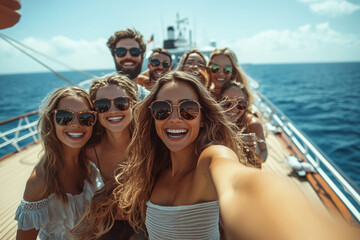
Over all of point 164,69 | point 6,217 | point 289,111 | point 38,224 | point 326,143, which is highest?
point 164,69

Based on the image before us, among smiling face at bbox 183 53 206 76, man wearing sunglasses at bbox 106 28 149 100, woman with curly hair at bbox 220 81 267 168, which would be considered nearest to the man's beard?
man wearing sunglasses at bbox 106 28 149 100

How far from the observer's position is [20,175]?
4.74 metres

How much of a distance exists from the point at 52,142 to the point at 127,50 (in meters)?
2.06

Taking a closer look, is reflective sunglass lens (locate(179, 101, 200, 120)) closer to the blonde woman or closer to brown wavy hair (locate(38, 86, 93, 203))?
brown wavy hair (locate(38, 86, 93, 203))

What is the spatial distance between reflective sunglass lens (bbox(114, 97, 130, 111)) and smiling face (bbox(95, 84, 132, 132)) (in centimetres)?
3

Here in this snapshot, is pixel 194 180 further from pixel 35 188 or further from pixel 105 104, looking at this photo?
pixel 35 188

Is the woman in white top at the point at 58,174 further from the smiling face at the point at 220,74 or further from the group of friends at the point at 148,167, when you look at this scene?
the smiling face at the point at 220,74

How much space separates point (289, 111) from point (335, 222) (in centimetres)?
2043

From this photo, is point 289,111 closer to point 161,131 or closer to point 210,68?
point 210,68

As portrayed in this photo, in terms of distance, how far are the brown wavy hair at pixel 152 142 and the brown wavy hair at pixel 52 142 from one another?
1.86 feet

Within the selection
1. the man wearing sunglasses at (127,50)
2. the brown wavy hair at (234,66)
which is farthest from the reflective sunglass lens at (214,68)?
the man wearing sunglasses at (127,50)

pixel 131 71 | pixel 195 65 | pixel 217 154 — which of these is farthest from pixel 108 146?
pixel 195 65

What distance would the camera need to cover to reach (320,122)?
47.5ft

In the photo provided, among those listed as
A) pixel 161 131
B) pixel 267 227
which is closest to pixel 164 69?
pixel 161 131
